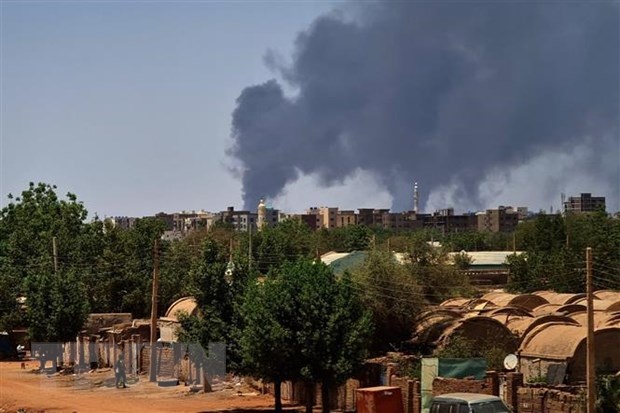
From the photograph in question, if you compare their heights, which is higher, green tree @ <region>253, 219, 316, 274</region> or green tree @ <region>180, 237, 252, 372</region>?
green tree @ <region>253, 219, 316, 274</region>

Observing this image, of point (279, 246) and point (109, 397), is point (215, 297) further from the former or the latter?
point (279, 246)

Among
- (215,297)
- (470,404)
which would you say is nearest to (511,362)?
(470,404)

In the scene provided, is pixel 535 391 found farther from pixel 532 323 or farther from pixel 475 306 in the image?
pixel 475 306

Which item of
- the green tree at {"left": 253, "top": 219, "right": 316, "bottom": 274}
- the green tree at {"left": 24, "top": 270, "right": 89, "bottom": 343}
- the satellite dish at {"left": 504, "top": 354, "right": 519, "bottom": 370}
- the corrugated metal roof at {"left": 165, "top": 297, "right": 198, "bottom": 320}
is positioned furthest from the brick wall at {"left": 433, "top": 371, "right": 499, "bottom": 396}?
the green tree at {"left": 253, "top": 219, "right": 316, "bottom": 274}

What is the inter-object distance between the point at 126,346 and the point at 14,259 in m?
33.2

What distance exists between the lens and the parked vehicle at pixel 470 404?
76.4 feet

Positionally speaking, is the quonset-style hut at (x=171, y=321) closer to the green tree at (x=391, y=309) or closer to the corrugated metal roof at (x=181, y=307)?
the corrugated metal roof at (x=181, y=307)

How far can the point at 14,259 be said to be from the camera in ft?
252

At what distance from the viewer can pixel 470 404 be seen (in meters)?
23.3

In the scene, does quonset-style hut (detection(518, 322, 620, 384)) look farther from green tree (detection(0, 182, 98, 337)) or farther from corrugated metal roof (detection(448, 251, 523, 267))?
corrugated metal roof (detection(448, 251, 523, 267))

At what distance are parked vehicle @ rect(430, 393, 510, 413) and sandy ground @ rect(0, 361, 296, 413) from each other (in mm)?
12626

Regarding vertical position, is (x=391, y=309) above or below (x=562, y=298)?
below

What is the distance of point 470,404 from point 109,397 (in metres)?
21.0

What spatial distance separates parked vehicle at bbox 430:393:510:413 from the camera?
23.3 m
